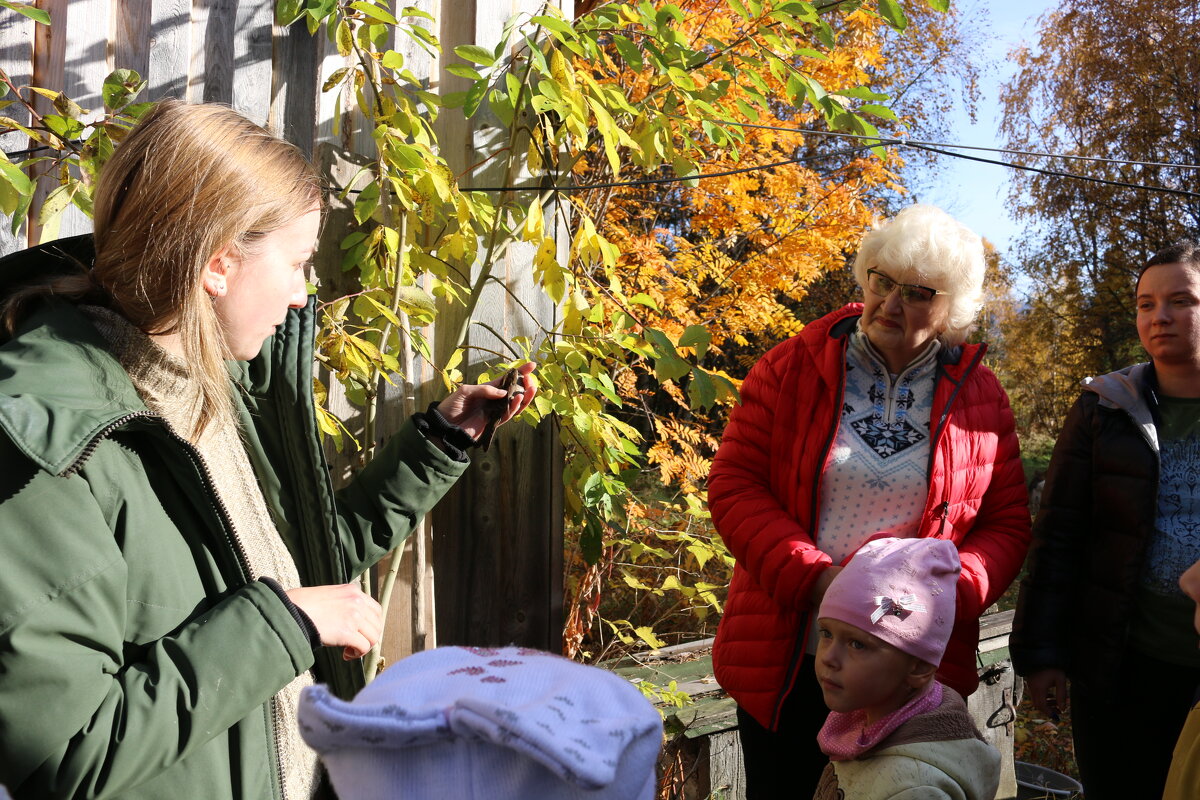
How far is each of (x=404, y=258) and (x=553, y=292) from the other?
36cm

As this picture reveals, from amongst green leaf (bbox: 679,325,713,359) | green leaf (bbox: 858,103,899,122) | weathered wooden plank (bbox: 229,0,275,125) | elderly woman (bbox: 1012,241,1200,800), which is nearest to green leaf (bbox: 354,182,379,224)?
weathered wooden plank (bbox: 229,0,275,125)

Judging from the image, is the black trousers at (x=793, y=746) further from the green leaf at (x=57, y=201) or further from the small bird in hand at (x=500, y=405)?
the green leaf at (x=57, y=201)

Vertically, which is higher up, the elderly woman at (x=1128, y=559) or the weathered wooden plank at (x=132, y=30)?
the weathered wooden plank at (x=132, y=30)

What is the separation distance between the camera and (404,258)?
2295 millimetres

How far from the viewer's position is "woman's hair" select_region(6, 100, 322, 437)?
48.7 inches

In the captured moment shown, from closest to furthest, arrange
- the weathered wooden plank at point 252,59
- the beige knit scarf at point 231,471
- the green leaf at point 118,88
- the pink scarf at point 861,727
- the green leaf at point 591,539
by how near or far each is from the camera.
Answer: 1. the beige knit scarf at point 231,471
2. the pink scarf at point 861,727
3. the green leaf at point 118,88
4. the weathered wooden plank at point 252,59
5. the green leaf at point 591,539

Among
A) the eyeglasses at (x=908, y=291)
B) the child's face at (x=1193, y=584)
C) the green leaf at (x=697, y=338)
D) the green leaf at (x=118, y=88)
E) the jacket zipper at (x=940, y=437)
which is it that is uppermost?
the green leaf at (x=118, y=88)

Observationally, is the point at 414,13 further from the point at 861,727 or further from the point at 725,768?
the point at 725,768

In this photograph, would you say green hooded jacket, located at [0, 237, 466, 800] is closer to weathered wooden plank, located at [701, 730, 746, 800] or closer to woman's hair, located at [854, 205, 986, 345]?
woman's hair, located at [854, 205, 986, 345]

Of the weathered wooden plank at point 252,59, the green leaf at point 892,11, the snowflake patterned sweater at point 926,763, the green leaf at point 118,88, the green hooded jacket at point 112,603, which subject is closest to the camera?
the green hooded jacket at point 112,603

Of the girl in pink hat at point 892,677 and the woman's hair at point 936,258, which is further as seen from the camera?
the woman's hair at point 936,258

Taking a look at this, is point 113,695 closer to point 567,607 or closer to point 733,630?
point 733,630

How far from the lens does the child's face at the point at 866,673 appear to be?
178 cm

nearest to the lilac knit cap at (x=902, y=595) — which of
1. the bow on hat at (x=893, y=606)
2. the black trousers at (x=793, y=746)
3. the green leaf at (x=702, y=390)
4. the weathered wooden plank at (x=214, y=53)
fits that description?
the bow on hat at (x=893, y=606)
